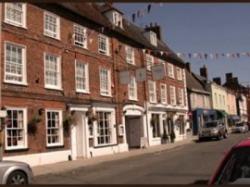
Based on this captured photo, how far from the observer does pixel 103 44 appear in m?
28.4

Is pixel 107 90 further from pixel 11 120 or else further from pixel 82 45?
pixel 11 120

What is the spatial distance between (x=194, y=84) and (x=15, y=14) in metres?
40.1

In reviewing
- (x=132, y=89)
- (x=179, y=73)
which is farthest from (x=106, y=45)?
(x=179, y=73)

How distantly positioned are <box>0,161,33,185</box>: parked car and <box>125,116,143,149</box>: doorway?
2269cm

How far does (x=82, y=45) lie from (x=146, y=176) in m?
13.4

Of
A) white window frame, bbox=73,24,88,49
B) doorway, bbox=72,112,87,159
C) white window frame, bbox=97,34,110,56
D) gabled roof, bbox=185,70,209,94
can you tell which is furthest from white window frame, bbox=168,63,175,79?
doorway, bbox=72,112,87,159

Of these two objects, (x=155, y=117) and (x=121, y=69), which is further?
(x=155, y=117)

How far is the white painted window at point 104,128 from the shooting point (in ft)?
87.3

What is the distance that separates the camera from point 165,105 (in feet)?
128

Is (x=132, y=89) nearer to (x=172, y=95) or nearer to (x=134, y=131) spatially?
(x=134, y=131)

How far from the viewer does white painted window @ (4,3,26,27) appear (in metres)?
19.8

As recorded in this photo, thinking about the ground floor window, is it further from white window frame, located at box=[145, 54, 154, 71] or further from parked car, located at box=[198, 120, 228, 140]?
parked car, located at box=[198, 120, 228, 140]

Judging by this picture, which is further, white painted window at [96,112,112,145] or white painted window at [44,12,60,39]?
white painted window at [96,112,112,145]

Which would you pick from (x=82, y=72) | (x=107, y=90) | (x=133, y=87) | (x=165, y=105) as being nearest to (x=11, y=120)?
(x=82, y=72)
